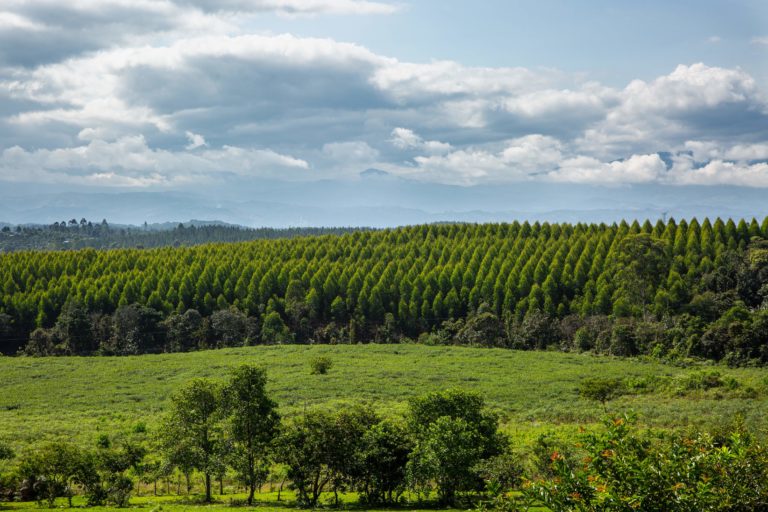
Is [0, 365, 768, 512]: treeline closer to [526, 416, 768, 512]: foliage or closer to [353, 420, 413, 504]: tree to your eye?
[353, 420, 413, 504]: tree

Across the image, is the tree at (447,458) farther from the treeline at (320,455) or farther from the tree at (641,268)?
the tree at (641,268)

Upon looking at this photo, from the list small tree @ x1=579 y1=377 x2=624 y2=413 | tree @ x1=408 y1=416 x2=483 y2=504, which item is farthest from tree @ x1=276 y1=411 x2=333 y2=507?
small tree @ x1=579 y1=377 x2=624 y2=413

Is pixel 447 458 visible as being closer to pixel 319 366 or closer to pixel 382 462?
pixel 382 462

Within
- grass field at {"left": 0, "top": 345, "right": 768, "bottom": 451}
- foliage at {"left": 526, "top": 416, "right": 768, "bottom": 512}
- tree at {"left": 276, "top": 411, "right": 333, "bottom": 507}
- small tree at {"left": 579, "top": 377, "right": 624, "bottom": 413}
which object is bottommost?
grass field at {"left": 0, "top": 345, "right": 768, "bottom": 451}

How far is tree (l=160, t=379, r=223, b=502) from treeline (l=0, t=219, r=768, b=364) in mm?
69307

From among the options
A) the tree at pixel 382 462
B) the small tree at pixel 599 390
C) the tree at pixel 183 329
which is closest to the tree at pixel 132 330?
the tree at pixel 183 329

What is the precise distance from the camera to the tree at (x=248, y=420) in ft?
127

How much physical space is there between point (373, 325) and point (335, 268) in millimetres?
15312

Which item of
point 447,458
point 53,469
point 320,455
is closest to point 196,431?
point 53,469

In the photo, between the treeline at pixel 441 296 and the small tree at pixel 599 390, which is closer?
the small tree at pixel 599 390

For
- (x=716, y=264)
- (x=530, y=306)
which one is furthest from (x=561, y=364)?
(x=716, y=264)

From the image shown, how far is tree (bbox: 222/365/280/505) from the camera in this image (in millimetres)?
38616

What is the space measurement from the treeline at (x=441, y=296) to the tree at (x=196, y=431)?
6931cm

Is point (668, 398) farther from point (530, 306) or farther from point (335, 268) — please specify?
point (335, 268)
